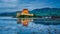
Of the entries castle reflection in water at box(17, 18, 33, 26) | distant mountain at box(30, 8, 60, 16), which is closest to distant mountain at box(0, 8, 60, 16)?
distant mountain at box(30, 8, 60, 16)

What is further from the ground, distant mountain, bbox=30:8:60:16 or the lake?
distant mountain, bbox=30:8:60:16

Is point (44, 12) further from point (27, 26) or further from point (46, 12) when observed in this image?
point (27, 26)

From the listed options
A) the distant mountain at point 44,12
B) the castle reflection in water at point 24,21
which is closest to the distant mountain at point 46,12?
the distant mountain at point 44,12

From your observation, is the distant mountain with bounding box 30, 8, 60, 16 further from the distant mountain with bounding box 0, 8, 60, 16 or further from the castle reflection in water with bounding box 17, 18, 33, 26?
the castle reflection in water with bounding box 17, 18, 33, 26

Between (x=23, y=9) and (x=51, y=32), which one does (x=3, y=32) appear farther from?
(x=51, y=32)

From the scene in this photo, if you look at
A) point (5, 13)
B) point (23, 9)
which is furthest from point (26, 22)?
point (5, 13)

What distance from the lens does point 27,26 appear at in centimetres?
181

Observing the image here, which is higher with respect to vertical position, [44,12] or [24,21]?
[44,12]

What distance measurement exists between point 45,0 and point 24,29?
46 centimetres

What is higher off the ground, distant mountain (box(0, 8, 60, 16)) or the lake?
distant mountain (box(0, 8, 60, 16))

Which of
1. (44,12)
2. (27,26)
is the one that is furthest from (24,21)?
(44,12)

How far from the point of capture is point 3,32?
1811mm

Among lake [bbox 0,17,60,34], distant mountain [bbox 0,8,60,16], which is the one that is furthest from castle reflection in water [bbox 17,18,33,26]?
distant mountain [bbox 0,8,60,16]

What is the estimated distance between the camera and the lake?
5.92 ft
